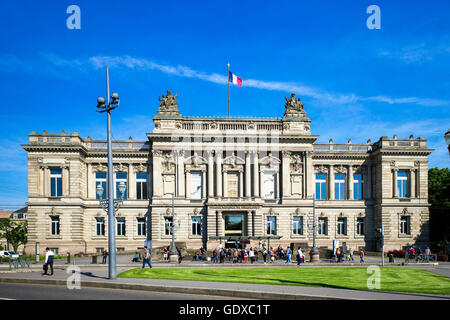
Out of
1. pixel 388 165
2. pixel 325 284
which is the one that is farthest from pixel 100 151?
pixel 325 284

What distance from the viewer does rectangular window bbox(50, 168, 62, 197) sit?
64.9m

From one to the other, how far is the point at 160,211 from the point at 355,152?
33077 mm

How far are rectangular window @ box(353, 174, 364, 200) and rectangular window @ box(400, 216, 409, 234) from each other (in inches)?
277

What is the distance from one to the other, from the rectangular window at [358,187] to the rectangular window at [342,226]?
4.37 metres

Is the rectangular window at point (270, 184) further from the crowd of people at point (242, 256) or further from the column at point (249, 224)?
the crowd of people at point (242, 256)

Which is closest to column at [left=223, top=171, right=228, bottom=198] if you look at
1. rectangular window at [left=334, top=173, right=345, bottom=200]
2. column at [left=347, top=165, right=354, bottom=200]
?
rectangular window at [left=334, top=173, right=345, bottom=200]

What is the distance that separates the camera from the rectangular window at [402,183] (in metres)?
68.8

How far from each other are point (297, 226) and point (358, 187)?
12.9 meters

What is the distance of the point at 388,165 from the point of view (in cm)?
6806

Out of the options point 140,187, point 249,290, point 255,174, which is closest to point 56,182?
point 140,187

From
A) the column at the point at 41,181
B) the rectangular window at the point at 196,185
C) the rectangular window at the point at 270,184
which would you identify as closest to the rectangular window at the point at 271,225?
the rectangular window at the point at 270,184

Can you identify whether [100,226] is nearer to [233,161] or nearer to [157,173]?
[157,173]

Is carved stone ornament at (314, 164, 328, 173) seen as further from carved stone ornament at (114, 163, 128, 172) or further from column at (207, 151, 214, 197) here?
carved stone ornament at (114, 163, 128, 172)
